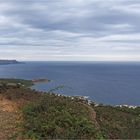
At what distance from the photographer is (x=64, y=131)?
11.9 meters

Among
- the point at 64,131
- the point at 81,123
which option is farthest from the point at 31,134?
the point at 81,123

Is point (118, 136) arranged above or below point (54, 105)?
below

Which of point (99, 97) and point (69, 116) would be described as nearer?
point (69, 116)

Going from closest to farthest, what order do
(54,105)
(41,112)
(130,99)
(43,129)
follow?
(43,129) < (41,112) < (54,105) < (130,99)

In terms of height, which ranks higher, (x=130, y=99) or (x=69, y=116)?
(x=69, y=116)

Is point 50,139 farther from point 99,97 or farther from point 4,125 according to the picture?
point 99,97

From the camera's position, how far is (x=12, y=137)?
1146cm

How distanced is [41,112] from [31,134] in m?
2.46

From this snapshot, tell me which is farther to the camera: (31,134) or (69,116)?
(69,116)

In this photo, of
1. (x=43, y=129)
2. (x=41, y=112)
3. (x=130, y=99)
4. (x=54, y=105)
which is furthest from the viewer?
(x=130, y=99)

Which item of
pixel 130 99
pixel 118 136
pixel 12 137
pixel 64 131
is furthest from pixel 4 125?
pixel 130 99

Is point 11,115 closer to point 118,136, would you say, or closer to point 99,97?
point 118,136

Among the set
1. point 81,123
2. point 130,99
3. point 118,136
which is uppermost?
point 81,123

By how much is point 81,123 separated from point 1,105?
5022 millimetres
